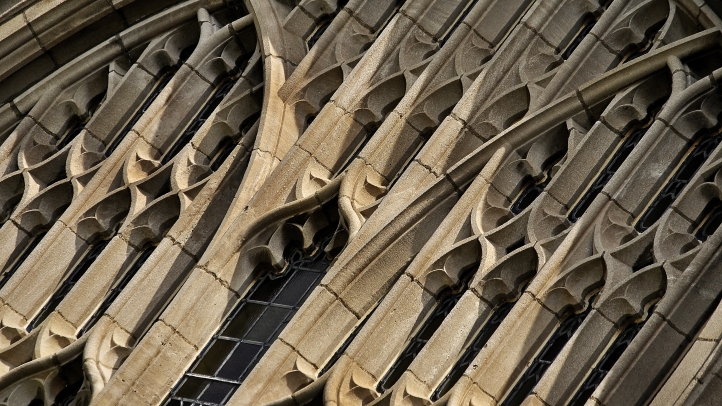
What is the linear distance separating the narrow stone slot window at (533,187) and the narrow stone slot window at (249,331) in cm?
186

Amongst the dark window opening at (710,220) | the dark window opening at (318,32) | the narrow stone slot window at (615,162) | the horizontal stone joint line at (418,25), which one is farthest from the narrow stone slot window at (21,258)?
the dark window opening at (710,220)

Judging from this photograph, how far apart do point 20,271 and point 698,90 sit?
6.81 m

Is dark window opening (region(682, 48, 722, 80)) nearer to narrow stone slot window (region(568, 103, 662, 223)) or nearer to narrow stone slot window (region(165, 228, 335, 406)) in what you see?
narrow stone slot window (region(568, 103, 662, 223))

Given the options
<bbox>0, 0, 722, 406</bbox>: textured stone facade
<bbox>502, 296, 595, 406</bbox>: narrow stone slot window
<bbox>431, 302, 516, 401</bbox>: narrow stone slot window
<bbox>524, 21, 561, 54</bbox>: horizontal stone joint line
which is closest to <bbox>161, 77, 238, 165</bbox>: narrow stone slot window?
<bbox>0, 0, 722, 406</bbox>: textured stone facade

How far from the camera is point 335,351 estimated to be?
676 inches

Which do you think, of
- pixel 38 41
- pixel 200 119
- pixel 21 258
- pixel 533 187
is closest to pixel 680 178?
pixel 533 187

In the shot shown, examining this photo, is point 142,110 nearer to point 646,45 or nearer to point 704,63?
point 646,45

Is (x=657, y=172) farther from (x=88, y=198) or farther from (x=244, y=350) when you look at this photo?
(x=88, y=198)

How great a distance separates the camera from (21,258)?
2019 cm

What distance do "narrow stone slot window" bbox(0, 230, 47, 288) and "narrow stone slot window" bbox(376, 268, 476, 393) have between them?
4.95 meters

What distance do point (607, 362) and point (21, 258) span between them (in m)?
7.03

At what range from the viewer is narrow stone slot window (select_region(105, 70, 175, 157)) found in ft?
69.0

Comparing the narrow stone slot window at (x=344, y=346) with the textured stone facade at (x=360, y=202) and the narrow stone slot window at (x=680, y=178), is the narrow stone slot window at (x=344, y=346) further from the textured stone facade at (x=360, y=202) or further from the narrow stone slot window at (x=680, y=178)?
the narrow stone slot window at (x=680, y=178)

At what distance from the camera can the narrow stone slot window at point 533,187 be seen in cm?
1755
